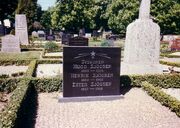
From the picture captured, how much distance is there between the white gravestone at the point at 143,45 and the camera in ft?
43.7

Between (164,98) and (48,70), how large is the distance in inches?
319

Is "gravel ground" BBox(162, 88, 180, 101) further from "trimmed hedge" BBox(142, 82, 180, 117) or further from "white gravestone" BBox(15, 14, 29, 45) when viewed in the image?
"white gravestone" BBox(15, 14, 29, 45)

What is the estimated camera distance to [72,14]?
5606cm

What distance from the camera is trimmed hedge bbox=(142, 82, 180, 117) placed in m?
8.70

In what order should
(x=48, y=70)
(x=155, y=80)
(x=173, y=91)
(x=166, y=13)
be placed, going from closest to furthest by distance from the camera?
(x=173, y=91) < (x=155, y=80) < (x=48, y=70) < (x=166, y=13)

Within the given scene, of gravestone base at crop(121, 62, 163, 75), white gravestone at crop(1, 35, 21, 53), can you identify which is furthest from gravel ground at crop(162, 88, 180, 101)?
white gravestone at crop(1, 35, 21, 53)

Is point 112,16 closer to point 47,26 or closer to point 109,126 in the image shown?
point 47,26

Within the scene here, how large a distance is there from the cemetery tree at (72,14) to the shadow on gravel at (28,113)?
46543 millimetres

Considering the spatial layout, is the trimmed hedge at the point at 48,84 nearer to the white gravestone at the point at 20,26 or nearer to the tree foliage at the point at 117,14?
the white gravestone at the point at 20,26

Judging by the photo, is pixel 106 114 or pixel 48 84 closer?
pixel 106 114

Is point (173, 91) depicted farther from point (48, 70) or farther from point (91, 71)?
point (48, 70)

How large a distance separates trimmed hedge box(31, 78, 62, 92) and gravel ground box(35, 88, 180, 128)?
586 mm

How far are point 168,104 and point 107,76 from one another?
2158 mm

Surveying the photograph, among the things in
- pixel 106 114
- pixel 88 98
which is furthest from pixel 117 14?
pixel 106 114
